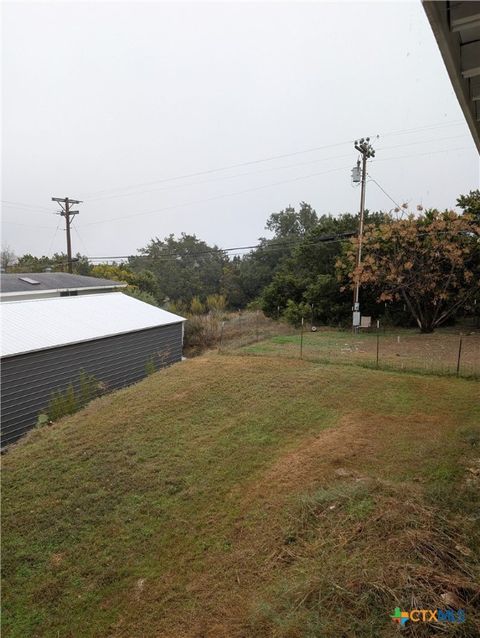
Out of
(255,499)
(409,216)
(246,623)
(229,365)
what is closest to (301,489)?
(255,499)

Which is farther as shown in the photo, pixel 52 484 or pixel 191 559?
pixel 52 484

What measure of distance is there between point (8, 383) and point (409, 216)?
1380 cm

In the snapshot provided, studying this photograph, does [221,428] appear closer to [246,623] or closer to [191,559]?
[191,559]

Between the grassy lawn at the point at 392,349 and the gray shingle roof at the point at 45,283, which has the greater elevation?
the gray shingle roof at the point at 45,283

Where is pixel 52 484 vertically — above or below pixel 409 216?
below

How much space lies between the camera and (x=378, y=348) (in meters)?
10.9

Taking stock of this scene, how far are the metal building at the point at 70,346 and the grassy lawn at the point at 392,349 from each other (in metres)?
3.42

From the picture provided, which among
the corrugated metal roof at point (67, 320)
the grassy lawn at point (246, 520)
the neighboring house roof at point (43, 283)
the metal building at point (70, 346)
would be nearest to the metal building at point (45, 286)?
the neighboring house roof at point (43, 283)

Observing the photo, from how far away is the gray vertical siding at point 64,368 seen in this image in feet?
26.7

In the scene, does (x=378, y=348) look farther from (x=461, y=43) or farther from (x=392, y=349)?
(x=461, y=43)

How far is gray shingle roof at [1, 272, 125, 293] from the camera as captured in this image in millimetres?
16273

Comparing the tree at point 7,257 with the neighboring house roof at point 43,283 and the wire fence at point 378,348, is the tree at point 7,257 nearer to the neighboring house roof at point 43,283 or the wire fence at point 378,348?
the neighboring house roof at point 43,283

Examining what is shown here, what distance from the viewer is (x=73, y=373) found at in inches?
382

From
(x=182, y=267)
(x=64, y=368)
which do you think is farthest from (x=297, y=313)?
(x=182, y=267)
